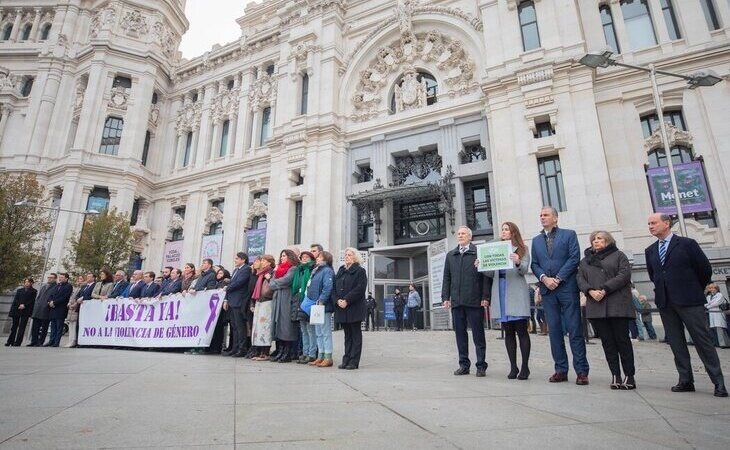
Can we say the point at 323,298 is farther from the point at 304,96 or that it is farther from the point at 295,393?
the point at 304,96

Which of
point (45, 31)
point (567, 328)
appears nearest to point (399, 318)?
point (567, 328)

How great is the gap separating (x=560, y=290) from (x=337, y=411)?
365cm

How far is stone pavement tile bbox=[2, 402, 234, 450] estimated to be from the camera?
85.0 inches

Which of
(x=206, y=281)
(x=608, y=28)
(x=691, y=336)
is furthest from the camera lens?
(x=608, y=28)

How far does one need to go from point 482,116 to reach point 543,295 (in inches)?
604

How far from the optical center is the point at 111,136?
2905 centimetres

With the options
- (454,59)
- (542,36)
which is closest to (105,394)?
(542,36)

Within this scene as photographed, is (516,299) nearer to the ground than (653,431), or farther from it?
farther from it

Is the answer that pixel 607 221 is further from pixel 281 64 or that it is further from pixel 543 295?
pixel 281 64

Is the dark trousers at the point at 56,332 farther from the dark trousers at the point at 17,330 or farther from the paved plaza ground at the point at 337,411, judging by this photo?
the paved plaza ground at the point at 337,411

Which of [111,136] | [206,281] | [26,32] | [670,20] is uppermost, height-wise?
[26,32]

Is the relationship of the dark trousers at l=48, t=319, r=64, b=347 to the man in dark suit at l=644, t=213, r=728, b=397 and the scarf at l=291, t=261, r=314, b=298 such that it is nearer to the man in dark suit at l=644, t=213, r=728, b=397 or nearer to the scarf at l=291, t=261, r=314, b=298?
the scarf at l=291, t=261, r=314, b=298

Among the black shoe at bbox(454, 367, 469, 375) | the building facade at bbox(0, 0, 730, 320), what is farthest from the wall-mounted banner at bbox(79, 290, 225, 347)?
the building facade at bbox(0, 0, 730, 320)

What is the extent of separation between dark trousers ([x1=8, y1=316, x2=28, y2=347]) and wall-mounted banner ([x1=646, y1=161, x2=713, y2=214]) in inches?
829
